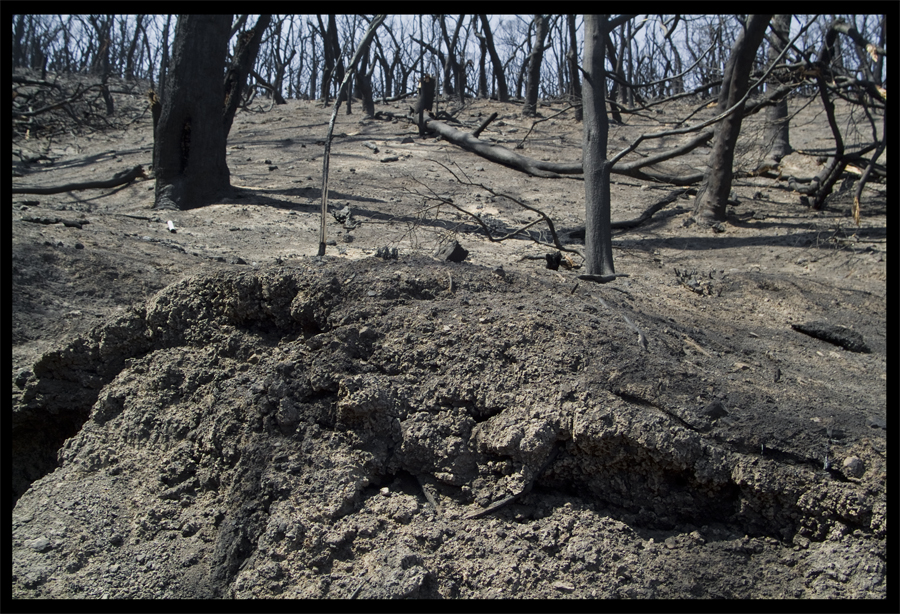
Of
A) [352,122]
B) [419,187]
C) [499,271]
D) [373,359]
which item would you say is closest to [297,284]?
[373,359]

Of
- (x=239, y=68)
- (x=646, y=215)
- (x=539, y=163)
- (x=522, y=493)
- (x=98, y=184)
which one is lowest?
(x=522, y=493)

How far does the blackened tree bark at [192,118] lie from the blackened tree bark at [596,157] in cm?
442

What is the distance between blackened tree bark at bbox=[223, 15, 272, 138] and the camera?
775cm

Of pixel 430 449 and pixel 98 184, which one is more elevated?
pixel 98 184

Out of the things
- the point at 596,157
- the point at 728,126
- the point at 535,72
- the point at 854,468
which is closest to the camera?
the point at 854,468

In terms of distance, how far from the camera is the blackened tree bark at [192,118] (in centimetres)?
714

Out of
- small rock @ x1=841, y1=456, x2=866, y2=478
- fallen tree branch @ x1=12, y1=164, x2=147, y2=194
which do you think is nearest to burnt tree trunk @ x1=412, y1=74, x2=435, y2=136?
fallen tree branch @ x1=12, y1=164, x2=147, y2=194

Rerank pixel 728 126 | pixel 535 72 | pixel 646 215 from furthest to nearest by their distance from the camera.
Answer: pixel 535 72
pixel 646 215
pixel 728 126

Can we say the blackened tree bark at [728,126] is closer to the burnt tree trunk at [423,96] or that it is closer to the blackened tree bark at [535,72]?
the burnt tree trunk at [423,96]

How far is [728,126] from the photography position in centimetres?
688

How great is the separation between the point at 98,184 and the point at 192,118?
2.00m

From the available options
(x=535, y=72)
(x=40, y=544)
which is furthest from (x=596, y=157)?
(x=535, y=72)

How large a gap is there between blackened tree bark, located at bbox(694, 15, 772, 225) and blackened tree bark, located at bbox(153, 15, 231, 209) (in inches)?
216

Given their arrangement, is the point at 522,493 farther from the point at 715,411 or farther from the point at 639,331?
the point at 639,331
